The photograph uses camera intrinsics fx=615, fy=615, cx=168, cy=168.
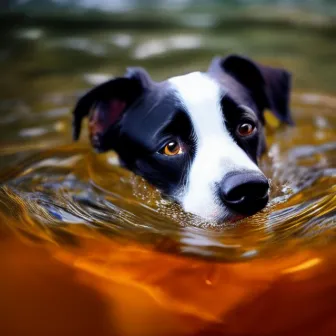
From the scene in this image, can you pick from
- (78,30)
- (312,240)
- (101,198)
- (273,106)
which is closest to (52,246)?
(101,198)

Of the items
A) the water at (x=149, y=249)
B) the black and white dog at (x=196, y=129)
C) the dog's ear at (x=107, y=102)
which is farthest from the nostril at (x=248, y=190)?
the dog's ear at (x=107, y=102)

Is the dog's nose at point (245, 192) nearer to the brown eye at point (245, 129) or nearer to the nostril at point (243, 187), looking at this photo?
the nostril at point (243, 187)

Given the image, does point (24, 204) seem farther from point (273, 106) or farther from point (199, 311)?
point (273, 106)

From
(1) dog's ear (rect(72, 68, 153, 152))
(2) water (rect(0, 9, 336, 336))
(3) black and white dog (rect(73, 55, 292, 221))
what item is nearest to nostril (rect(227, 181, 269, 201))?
(3) black and white dog (rect(73, 55, 292, 221))

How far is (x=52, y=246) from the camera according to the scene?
79.7 inches

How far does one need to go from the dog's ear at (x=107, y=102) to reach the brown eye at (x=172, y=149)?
0.37 meters

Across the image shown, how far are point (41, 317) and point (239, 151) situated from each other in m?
0.87

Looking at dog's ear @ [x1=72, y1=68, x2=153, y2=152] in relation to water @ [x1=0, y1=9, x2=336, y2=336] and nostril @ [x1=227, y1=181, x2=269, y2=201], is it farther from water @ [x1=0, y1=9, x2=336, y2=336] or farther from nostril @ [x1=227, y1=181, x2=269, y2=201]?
nostril @ [x1=227, y1=181, x2=269, y2=201]

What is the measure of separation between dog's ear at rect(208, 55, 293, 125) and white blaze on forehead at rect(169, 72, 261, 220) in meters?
0.41

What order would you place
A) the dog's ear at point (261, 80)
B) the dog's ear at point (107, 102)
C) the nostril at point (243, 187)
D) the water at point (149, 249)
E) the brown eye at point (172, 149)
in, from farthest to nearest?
the dog's ear at point (261, 80)
the dog's ear at point (107, 102)
the brown eye at point (172, 149)
the nostril at point (243, 187)
the water at point (149, 249)

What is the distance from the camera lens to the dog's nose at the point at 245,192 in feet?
6.43

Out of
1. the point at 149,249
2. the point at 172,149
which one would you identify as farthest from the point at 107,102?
the point at 149,249

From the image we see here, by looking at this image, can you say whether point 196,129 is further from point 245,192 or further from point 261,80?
point 261,80

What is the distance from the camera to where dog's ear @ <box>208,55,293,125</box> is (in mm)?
2666
